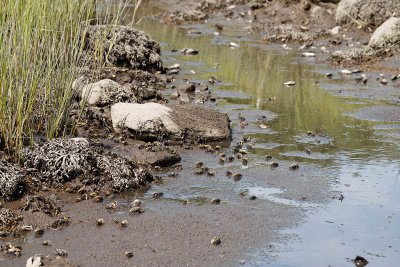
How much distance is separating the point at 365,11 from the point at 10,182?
12428mm

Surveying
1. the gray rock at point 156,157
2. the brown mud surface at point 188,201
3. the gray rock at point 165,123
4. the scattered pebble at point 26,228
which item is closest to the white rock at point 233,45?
the brown mud surface at point 188,201

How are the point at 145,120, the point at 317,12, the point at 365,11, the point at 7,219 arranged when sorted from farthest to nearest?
the point at 317,12 < the point at 365,11 < the point at 145,120 < the point at 7,219

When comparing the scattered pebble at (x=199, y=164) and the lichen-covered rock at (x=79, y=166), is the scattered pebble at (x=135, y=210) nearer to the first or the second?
the lichen-covered rock at (x=79, y=166)

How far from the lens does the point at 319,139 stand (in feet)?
31.8

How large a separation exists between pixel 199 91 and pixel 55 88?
14.2 feet

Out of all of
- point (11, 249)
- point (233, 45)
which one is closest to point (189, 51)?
point (233, 45)

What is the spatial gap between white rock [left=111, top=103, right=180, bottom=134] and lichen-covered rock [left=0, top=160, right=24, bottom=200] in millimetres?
2128

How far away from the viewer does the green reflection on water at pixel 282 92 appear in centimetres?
957

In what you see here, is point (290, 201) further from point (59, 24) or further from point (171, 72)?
point (171, 72)

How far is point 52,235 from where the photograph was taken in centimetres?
643

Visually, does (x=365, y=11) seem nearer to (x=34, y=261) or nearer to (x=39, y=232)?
(x=39, y=232)

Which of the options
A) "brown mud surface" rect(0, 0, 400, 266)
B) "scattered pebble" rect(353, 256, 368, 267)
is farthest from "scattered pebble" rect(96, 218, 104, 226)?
"scattered pebble" rect(353, 256, 368, 267)

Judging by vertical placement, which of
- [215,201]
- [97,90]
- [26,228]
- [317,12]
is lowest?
[26,228]

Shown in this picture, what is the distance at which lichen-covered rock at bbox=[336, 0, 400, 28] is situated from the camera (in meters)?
17.3
